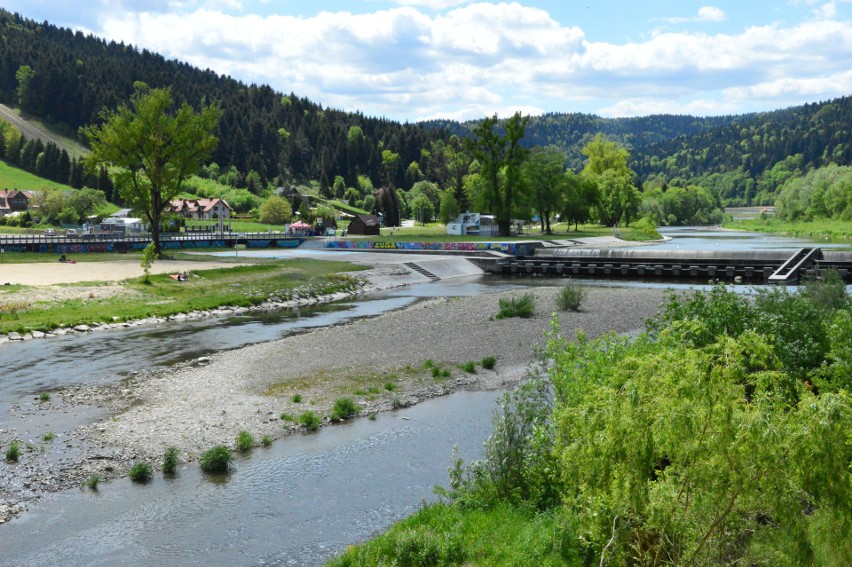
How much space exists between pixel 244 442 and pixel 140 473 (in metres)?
2.90

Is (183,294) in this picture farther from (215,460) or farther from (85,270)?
(215,460)

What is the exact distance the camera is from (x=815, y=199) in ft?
506

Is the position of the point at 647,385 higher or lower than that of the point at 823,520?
higher

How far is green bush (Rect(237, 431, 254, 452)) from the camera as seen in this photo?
19234 mm

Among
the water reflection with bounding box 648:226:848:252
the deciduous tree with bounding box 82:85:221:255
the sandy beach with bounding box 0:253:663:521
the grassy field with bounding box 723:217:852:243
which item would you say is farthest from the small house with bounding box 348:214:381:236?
the sandy beach with bounding box 0:253:663:521

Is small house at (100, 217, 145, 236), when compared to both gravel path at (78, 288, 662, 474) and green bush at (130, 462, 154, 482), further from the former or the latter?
green bush at (130, 462, 154, 482)

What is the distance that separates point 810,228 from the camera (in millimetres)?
144000

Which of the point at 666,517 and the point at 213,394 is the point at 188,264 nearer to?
the point at 213,394

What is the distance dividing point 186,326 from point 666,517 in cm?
3584

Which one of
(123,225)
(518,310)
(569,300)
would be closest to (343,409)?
(518,310)

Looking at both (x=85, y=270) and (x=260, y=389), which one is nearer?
(x=260, y=389)

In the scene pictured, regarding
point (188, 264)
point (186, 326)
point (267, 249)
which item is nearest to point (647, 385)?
point (186, 326)

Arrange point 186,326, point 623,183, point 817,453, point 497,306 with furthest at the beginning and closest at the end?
point 623,183
point 497,306
point 186,326
point 817,453

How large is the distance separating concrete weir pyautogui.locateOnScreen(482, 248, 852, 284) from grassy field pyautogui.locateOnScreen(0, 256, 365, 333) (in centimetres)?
2117
